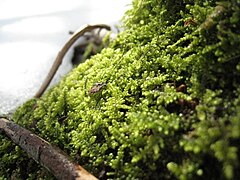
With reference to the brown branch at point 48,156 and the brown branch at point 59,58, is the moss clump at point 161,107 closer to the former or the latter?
the brown branch at point 48,156

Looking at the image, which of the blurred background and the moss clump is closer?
the moss clump

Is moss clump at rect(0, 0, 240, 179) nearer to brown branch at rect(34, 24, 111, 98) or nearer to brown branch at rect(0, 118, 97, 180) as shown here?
brown branch at rect(0, 118, 97, 180)

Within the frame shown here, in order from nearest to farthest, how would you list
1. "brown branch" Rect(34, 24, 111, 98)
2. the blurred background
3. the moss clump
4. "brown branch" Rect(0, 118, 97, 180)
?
the moss clump
"brown branch" Rect(0, 118, 97, 180)
"brown branch" Rect(34, 24, 111, 98)
the blurred background

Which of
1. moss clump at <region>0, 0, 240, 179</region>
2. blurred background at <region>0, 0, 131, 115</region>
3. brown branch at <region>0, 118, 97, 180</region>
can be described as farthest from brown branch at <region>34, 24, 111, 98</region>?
brown branch at <region>0, 118, 97, 180</region>

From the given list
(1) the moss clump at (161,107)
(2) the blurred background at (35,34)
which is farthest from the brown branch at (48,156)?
(2) the blurred background at (35,34)

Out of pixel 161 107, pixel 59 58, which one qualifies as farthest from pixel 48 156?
pixel 59 58

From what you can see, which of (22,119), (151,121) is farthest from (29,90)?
(151,121)

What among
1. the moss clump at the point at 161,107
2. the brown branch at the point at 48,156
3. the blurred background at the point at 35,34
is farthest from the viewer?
the blurred background at the point at 35,34
